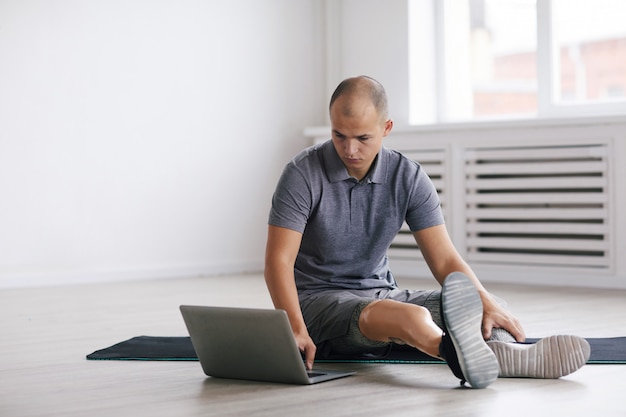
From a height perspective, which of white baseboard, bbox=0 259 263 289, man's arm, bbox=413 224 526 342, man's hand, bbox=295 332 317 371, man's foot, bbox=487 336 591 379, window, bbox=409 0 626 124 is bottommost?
white baseboard, bbox=0 259 263 289

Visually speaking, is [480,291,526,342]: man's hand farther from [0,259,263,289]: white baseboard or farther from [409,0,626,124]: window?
[0,259,263,289]: white baseboard

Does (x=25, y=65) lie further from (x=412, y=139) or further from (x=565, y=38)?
(x=565, y=38)

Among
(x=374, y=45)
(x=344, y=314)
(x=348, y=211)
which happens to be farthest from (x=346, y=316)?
(x=374, y=45)

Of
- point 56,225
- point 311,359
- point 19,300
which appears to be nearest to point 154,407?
point 311,359

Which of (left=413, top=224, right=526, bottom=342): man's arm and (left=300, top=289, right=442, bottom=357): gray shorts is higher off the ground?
(left=413, top=224, right=526, bottom=342): man's arm

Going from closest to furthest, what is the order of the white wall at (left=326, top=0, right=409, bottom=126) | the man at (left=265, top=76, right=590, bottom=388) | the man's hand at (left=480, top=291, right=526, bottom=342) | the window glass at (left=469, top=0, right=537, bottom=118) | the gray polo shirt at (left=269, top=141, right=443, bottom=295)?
the man at (left=265, top=76, right=590, bottom=388), the man's hand at (left=480, top=291, right=526, bottom=342), the gray polo shirt at (left=269, top=141, right=443, bottom=295), the window glass at (left=469, top=0, right=537, bottom=118), the white wall at (left=326, top=0, right=409, bottom=126)

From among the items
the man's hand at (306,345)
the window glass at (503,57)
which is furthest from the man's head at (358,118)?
the window glass at (503,57)

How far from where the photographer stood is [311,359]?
2.36 metres

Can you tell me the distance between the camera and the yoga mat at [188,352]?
8.70 feet

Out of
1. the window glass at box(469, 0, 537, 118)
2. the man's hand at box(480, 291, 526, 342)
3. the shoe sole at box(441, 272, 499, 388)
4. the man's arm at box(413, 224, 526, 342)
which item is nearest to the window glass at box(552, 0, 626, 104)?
the window glass at box(469, 0, 537, 118)

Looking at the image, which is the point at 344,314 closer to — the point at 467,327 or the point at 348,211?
the point at 348,211

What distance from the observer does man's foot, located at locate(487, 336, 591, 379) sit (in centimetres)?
232

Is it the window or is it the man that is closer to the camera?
the man

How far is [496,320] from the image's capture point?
8.05ft
